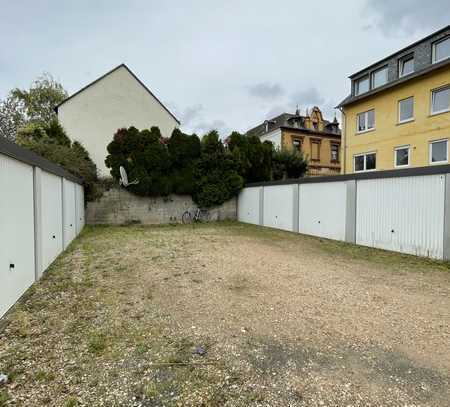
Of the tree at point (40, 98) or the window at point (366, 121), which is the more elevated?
the tree at point (40, 98)

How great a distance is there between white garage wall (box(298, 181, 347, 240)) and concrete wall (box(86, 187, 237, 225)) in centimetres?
641

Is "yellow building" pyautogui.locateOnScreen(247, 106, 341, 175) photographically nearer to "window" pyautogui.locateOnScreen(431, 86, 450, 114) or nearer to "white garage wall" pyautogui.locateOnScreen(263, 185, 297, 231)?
"window" pyautogui.locateOnScreen(431, 86, 450, 114)

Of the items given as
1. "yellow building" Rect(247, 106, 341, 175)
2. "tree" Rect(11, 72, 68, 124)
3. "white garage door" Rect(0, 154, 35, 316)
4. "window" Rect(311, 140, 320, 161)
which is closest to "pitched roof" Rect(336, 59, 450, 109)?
"yellow building" Rect(247, 106, 341, 175)

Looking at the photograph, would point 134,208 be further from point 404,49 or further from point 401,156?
point 404,49

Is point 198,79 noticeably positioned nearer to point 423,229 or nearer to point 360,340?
point 423,229

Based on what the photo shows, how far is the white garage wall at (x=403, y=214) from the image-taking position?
20.7 ft

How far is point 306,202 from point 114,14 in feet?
32.7

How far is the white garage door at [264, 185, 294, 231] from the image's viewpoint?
11781 mm

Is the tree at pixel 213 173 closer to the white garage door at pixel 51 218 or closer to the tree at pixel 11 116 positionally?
the white garage door at pixel 51 218

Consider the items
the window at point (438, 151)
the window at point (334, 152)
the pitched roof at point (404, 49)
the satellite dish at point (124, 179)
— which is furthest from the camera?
the window at point (334, 152)

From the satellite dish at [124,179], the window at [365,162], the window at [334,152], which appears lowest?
the satellite dish at [124,179]

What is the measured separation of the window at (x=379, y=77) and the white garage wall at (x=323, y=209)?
9674 mm

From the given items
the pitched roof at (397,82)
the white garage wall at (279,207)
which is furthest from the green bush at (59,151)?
the pitched roof at (397,82)

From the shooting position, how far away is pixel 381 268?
5816 mm
